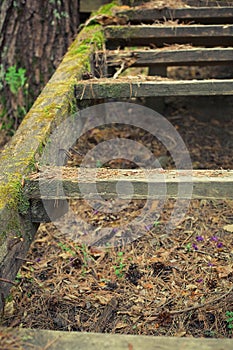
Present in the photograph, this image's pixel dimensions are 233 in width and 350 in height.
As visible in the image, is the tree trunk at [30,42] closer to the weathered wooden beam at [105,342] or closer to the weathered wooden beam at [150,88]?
the weathered wooden beam at [150,88]

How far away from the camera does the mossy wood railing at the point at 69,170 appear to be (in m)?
1.36

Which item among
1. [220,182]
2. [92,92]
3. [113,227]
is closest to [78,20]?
[92,92]

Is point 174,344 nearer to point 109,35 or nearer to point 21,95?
point 109,35

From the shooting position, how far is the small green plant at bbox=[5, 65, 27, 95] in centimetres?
367

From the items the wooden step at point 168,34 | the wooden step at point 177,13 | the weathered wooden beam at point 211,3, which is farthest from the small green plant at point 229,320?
the weathered wooden beam at point 211,3

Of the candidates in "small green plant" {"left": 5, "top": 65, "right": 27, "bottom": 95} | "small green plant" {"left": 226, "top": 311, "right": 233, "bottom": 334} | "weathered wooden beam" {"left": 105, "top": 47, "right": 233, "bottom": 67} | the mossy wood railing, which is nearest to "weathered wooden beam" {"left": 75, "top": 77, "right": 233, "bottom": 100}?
the mossy wood railing

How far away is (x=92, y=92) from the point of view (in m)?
2.54

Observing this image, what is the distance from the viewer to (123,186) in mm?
1861

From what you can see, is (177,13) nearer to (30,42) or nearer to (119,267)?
(30,42)

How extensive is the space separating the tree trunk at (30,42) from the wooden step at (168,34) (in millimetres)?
571

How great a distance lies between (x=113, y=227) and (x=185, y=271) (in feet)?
1.79

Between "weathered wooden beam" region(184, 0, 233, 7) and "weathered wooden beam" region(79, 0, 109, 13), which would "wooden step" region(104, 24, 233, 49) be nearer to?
"weathered wooden beam" region(184, 0, 233, 7)

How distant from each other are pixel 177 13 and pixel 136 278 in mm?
1769

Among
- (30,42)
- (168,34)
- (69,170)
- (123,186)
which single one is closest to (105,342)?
(123,186)
